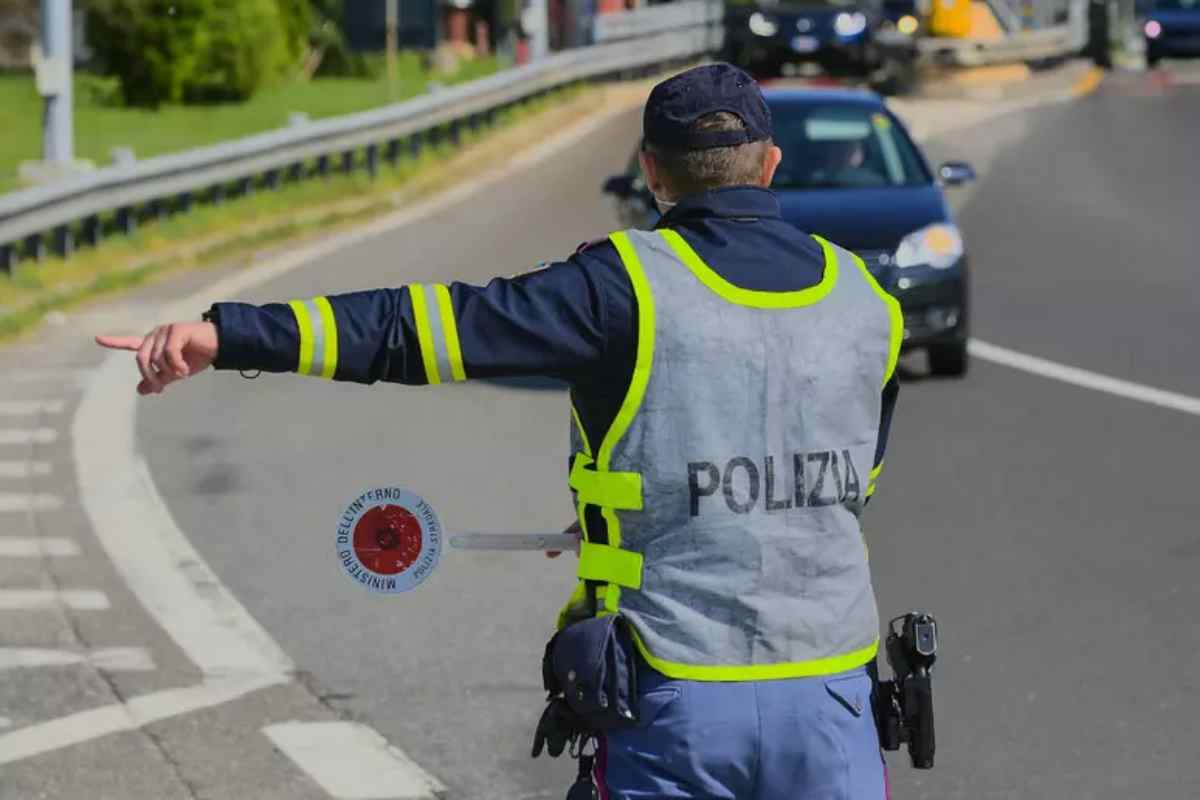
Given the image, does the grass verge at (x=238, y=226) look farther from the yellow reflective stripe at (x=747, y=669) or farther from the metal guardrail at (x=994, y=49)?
the yellow reflective stripe at (x=747, y=669)

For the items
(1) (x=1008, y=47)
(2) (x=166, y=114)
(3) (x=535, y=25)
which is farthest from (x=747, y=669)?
(1) (x=1008, y=47)

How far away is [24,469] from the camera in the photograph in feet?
38.0

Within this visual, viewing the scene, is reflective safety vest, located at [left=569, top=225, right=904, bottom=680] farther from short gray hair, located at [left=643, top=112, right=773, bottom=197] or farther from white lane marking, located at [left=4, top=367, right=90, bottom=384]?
white lane marking, located at [left=4, top=367, right=90, bottom=384]

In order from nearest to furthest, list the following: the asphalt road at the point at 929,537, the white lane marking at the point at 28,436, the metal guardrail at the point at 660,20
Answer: the asphalt road at the point at 929,537 → the white lane marking at the point at 28,436 → the metal guardrail at the point at 660,20

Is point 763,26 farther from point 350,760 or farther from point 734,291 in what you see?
point 734,291

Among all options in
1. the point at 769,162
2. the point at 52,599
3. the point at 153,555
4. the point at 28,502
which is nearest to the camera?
the point at 769,162

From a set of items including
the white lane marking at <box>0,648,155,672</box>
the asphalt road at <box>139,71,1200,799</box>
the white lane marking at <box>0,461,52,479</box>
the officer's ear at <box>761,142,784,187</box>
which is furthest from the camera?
the white lane marking at <box>0,461,52,479</box>

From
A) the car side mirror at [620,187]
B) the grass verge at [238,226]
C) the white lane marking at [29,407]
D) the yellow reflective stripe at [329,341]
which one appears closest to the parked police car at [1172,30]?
the grass verge at [238,226]

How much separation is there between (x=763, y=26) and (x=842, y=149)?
28.2m

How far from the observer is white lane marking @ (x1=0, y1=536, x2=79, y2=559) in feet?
32.2

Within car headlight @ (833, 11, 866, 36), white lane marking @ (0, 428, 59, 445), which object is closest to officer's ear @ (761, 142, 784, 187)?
white lane marking @ (0, 428, 59, 445)

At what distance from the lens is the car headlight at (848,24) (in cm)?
4334

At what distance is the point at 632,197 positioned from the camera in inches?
606

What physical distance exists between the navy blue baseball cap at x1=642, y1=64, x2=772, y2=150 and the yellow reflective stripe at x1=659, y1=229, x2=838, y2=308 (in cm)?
14
